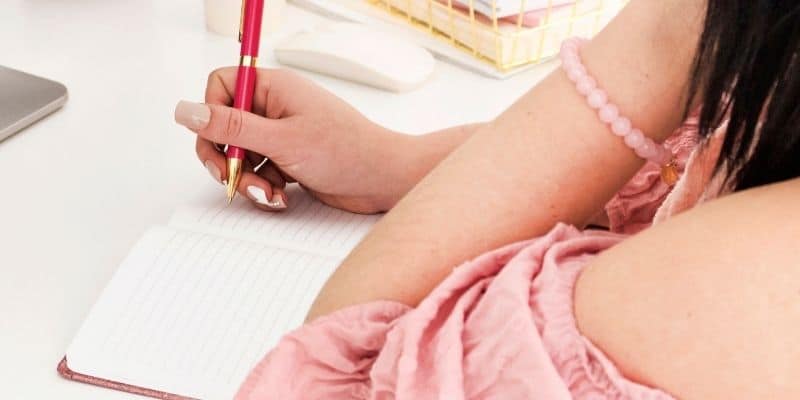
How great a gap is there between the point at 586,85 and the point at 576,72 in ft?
0.04

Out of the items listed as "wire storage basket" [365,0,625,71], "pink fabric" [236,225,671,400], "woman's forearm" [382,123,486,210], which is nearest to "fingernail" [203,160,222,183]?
"woman's forearm" [382,123,486,210]

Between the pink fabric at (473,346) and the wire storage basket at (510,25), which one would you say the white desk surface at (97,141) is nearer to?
the wire storage basket at (510,25)

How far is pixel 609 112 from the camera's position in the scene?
0.56m

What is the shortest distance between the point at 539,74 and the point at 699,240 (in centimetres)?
59

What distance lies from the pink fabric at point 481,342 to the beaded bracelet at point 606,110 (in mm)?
34

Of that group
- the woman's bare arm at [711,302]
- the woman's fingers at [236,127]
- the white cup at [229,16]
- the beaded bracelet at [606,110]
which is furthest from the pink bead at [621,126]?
the white cup at [229,16]

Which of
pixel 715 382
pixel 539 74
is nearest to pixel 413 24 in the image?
pixel 539 74

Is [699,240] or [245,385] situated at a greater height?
[699,240]

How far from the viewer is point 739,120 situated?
0.46 metres

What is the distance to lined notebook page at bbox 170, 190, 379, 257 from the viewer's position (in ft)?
2.31

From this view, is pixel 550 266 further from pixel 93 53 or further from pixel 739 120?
pixel 93 53

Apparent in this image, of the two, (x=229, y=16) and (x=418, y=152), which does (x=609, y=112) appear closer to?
(x=418, y=152)

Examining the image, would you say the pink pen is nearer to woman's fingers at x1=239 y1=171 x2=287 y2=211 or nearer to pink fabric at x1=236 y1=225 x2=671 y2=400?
woman's fingers at x1=239 y1=171 x2=287 y2=211

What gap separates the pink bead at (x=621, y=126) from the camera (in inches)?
22.1
